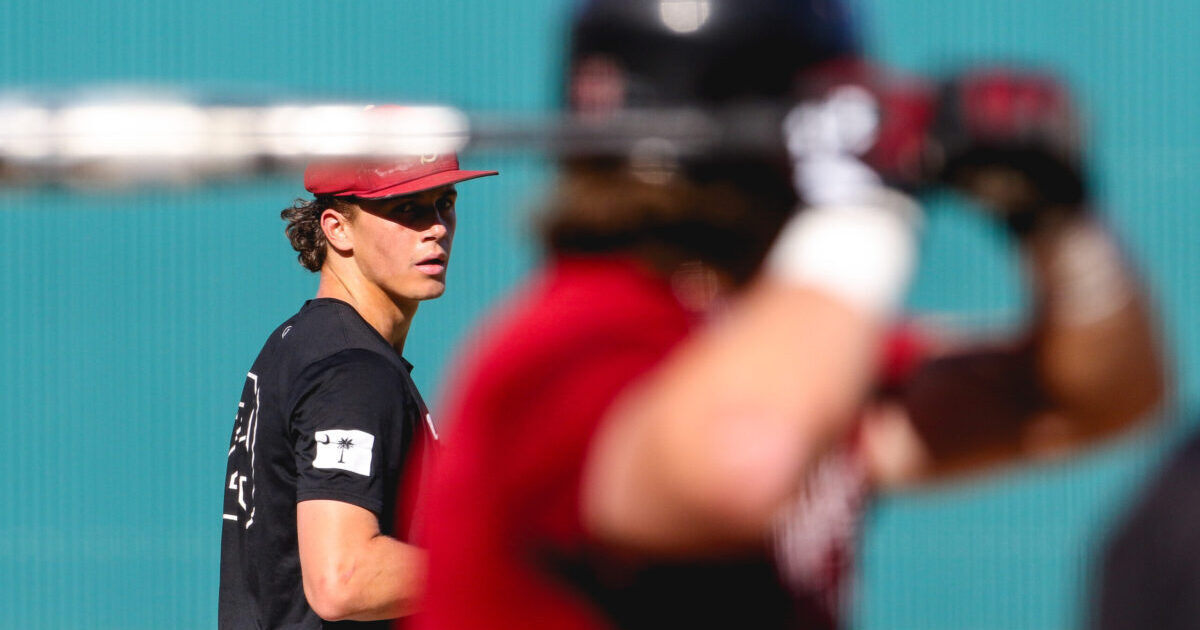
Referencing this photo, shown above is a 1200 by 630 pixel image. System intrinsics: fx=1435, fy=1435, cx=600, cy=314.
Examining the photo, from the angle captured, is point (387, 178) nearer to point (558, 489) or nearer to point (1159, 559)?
point (558, 489)

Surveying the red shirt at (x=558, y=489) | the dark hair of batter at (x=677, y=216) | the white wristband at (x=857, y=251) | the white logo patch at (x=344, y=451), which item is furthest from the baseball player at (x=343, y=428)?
the white wristband at (x=857, y=251)

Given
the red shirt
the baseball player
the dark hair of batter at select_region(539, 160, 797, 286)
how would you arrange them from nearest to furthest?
the red shirt
the dark hair of batter at select_region(539, 160, 797, 286)
the baseball player

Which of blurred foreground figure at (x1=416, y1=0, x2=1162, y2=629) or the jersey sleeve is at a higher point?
blurred foreground figure at (x1=416, y1=0, x2=1162, y2=629)

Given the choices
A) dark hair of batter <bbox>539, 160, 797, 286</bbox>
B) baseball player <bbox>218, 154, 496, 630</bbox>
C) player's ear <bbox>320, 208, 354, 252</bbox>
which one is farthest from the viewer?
player's ear <bbox>320, 208, 354, 252</bbox>

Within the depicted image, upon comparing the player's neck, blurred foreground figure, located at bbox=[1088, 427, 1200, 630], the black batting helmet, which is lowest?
the player's neck

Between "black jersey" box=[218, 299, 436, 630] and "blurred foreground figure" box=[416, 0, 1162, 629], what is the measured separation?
4.40 ft

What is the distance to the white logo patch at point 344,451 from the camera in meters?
2.90

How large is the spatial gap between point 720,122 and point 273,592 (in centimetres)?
195

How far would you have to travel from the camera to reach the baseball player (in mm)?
2871

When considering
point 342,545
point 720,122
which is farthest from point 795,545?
point 342,545

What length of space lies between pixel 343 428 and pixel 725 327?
1.71m

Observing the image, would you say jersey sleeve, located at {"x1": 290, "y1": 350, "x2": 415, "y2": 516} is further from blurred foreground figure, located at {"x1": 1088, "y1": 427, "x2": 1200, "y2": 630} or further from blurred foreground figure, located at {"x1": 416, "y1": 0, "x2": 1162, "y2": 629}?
blurred foreground figure, located at {"x1": 1088, "y1": 427, "x2": 1200, "y2": 630}

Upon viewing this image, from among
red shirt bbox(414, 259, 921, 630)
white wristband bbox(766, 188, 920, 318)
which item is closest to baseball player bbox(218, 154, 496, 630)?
red shirt bbox(414, 259, 921, 630)

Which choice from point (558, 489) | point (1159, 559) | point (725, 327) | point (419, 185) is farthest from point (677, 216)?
point (419, 185)
